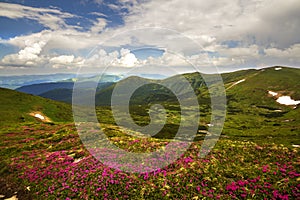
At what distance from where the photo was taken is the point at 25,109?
422 ft

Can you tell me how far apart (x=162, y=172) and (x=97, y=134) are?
67.6ft

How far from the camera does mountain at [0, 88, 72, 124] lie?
4304 inches

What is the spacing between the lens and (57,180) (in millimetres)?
22969

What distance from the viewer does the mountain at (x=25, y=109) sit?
109m

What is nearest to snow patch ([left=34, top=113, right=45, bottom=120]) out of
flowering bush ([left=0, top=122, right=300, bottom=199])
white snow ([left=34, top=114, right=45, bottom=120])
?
white snow ([left=34, top=114, right=45, bottom=120])

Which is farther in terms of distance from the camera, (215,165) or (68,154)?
(68,154)

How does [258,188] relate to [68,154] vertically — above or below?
above

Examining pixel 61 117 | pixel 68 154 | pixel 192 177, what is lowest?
pixel 61 117

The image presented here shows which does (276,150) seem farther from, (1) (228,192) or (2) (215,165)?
(1) (228,192)

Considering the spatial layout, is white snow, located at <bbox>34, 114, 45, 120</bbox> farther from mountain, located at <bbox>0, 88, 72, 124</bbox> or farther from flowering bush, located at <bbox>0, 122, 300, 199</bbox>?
flowering bush, located at <bbox>0, 122, 300, 199</bbox>

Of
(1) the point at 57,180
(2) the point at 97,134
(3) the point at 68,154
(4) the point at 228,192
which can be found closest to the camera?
(4) the point at 228,192

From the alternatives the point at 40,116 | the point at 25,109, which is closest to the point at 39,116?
the point at 40,116

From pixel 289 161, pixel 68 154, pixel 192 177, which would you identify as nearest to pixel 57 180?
pixel 68 154

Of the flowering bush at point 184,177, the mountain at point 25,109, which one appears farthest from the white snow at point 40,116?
the flowering bush at point 184,177
